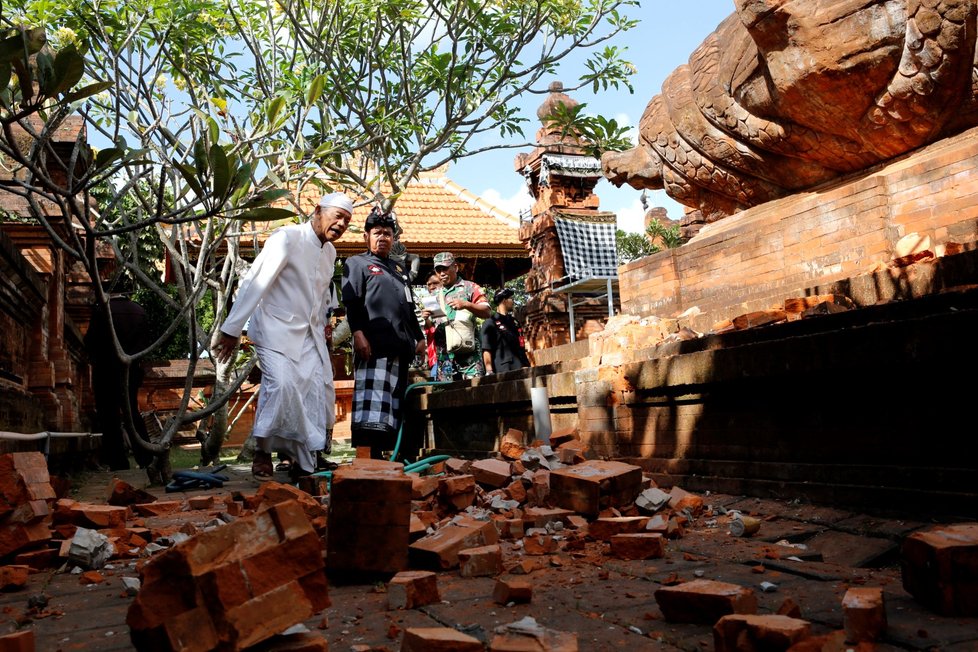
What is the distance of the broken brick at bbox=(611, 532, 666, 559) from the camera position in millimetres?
2654

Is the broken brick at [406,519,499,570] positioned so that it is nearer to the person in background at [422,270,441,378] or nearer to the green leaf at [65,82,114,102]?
the green leaf at [65,82,114,102]

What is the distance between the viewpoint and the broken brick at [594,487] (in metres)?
3.20

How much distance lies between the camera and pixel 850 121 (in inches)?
197

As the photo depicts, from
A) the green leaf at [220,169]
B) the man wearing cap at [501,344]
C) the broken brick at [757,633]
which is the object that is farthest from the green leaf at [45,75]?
the man wearing cap at [501,344]

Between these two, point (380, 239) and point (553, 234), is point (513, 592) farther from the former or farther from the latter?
point (553, 234)

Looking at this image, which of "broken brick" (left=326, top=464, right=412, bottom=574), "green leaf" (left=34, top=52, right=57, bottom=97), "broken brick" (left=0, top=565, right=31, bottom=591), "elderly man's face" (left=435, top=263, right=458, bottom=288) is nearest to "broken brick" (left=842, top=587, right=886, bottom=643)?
"broken brick" (left=326, top=464, right=412, bottom=574)

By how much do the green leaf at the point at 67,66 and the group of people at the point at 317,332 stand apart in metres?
2.13

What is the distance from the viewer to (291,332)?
16.6ft

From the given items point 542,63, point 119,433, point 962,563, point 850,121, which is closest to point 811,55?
point 850,121

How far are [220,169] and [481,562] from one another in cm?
185

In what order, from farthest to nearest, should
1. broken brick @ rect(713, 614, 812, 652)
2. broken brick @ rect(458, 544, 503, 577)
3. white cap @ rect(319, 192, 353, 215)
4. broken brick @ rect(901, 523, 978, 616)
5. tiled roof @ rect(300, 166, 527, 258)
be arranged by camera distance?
tiled roof @ rect(300, 166, 527, 258) → white cap @ rect(319, 192, 353, 215) → broken brick @ rect(458, 544, 503, 577) → broken brick @ rect(901, 523, 978, 616) → broken brick @ rect(713, 614, 812, 652)

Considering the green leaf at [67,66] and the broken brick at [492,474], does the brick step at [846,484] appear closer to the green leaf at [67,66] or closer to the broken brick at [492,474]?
the broken brick at [492,474]

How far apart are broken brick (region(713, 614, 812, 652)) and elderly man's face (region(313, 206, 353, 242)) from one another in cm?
392

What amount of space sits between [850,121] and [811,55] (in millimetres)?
522
